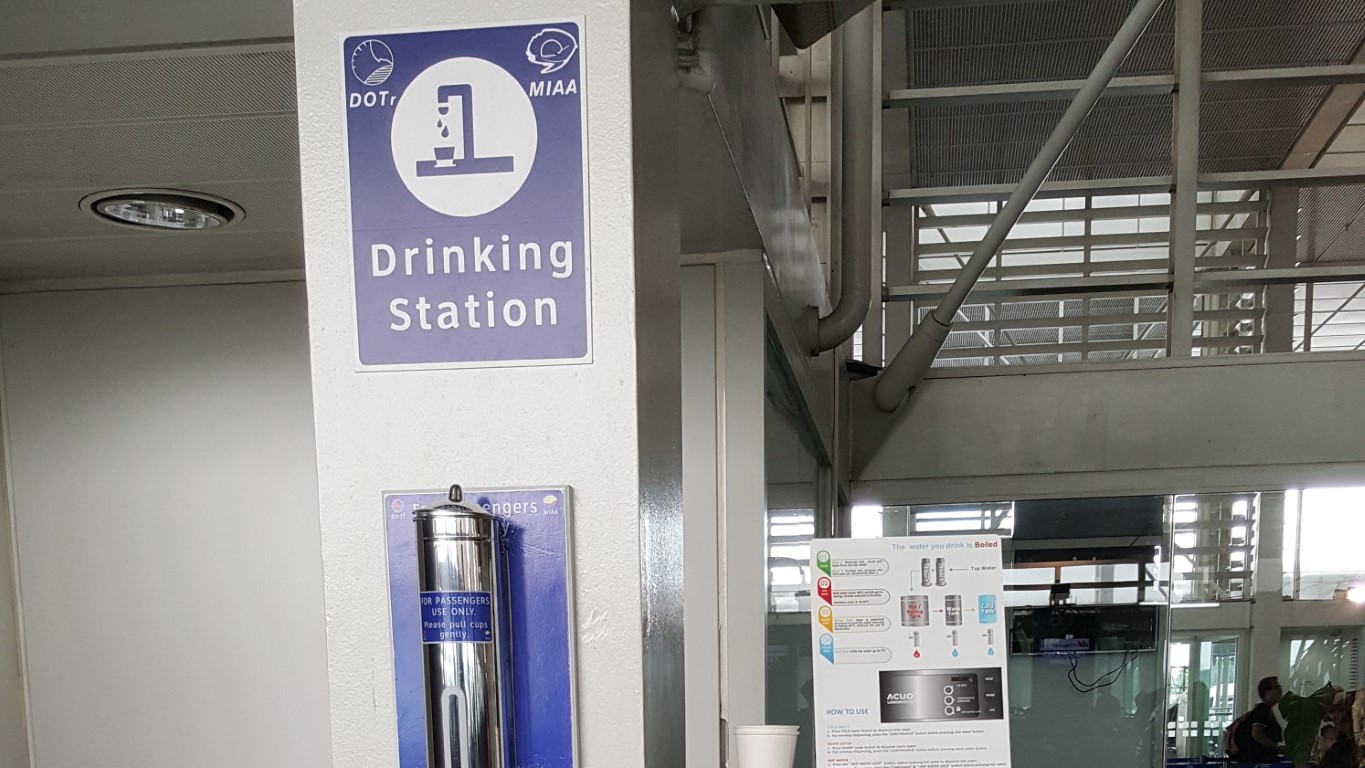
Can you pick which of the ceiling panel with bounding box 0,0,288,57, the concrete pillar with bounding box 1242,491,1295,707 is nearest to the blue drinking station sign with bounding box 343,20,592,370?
the ceiling panel with bounding box 0,0,288,57

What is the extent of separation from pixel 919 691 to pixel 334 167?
1425 millimetres

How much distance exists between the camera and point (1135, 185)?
612 centimetres

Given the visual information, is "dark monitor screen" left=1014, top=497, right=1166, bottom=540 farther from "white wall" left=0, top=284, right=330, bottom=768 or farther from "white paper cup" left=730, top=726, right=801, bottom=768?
"white paper cup" left=730, top=726, right=801, bottom=768

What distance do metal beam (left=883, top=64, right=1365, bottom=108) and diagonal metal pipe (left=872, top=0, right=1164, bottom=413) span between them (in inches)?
42.4

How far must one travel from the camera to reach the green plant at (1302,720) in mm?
6539

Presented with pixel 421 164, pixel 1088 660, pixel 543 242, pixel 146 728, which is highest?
pixel 421 164

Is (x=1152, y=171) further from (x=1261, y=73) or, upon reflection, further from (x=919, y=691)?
(x=919, y=691)

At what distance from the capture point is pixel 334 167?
1.29 metres

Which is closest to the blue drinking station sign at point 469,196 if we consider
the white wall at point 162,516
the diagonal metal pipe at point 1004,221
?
the white wall at point 162,516

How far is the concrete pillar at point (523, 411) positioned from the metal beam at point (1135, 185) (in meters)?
5.24

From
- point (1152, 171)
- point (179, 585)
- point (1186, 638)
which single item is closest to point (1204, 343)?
point (1152, 171)

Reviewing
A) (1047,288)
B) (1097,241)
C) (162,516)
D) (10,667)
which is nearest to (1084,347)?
(1047,288)

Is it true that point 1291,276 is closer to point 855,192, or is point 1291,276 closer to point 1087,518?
point 1087,518

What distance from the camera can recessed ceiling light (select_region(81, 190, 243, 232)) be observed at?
8.69ft
